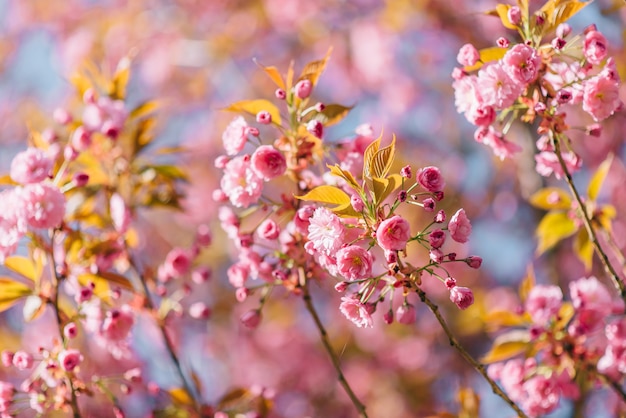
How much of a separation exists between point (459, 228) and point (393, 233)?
0.53 ft

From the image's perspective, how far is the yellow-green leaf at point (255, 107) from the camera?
64.8 inches

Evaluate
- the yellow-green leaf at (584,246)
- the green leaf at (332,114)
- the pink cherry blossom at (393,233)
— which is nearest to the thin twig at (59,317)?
the green leaf at (332,114)

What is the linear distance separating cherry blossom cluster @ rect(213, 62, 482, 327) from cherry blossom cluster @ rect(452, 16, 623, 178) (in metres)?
0.22

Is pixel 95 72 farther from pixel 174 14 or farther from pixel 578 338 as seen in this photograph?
pixel 174 14

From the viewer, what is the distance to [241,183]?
162cm

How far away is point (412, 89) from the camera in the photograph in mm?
5484

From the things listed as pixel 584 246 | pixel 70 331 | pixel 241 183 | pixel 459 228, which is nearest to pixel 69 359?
pixel 70 331

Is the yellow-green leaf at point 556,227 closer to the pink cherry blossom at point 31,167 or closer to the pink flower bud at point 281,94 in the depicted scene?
the pink flower bud at point 281,94

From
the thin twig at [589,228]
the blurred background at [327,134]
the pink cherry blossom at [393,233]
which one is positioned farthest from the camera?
the blurred background at [327,134]

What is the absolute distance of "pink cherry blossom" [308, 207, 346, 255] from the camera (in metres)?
1.33

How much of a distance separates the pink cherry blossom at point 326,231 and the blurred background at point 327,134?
1.89m

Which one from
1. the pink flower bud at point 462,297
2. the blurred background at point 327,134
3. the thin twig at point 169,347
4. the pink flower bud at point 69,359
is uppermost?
the pink flower bud at point 462,297

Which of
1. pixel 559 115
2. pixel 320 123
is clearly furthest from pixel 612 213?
pixel 320 123

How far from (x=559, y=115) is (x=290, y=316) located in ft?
10.8
